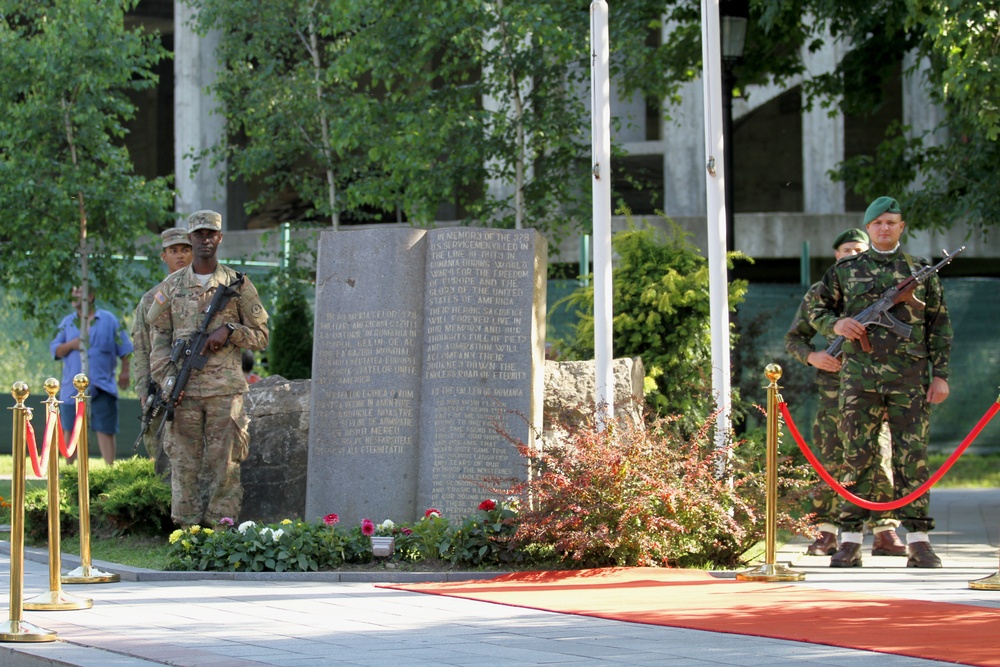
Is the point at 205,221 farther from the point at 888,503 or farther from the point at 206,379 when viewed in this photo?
the point at 888,503

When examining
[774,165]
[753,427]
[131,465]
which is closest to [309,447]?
[131,465]

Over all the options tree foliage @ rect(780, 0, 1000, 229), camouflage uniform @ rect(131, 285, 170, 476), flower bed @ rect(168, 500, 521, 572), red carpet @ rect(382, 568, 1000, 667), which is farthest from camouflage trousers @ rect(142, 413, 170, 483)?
tree foliage @ rect(780, 0, 1000, 229)

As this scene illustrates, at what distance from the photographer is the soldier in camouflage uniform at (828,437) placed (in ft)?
31.9

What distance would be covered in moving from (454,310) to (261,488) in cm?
227

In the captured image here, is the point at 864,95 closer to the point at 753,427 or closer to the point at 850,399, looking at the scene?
the point at 753,427

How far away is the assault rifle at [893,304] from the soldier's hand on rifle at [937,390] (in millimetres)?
354

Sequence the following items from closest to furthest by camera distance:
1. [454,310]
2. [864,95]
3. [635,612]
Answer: [635,612] → [454,310] → [864,95]

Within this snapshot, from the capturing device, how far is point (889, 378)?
362 inches

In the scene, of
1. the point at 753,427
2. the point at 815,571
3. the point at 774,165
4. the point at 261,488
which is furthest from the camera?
the point at 774,165

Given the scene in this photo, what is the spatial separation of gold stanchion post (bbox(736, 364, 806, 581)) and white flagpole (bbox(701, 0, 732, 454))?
125 cm

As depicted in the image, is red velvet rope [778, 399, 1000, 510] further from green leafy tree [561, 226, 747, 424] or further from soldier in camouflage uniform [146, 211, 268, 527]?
soldier in camouflage uniform [146, 211, 268, 527]

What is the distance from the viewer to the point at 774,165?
3597cm

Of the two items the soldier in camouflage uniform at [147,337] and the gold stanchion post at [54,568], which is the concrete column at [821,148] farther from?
the gold stanchion post at [54,568]

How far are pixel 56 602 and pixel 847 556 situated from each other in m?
4.73
